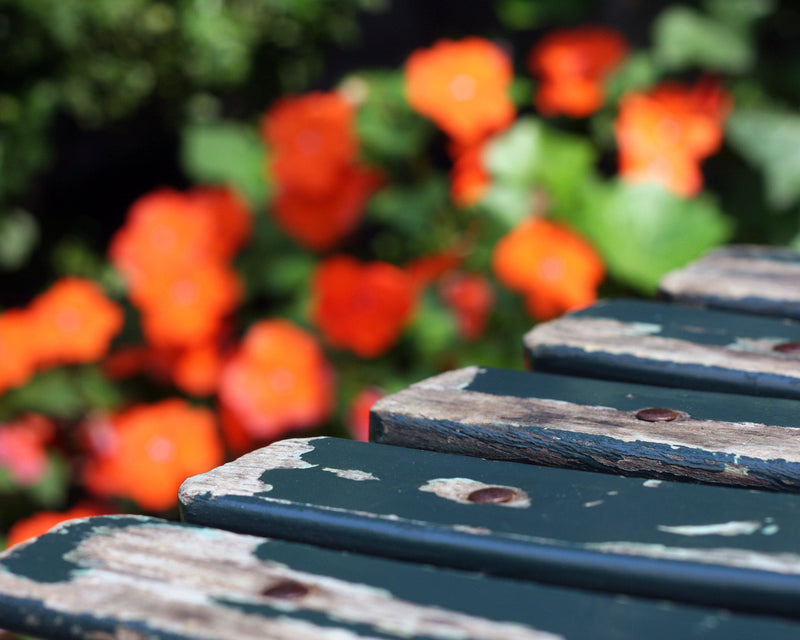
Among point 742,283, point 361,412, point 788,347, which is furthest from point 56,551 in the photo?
point 361,412

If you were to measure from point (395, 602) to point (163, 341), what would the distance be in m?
1.64

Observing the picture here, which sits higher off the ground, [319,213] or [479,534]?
[319,213]

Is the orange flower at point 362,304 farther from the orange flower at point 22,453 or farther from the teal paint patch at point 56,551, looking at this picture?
the teal paint patch at point 56,551

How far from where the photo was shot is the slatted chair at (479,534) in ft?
1.43

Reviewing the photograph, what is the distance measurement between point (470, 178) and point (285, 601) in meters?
1.77

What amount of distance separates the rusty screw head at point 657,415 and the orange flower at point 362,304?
1280mm

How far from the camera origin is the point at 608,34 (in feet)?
7.24

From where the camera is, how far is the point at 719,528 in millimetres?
492

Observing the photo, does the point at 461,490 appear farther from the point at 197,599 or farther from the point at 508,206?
the point at 508,206

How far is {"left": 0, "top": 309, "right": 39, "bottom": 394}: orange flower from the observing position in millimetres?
1978

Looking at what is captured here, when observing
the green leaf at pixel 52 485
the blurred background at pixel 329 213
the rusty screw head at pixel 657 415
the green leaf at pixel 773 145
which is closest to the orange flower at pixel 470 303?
the blurred background at pixel 329 213

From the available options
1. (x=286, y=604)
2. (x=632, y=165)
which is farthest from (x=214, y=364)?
(x=286, y=604)

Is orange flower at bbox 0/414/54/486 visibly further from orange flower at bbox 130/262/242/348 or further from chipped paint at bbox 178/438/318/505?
chipped paint at bbox 178/438/318/505

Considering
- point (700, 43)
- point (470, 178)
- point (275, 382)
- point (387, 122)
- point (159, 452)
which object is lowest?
point (159, 452)
